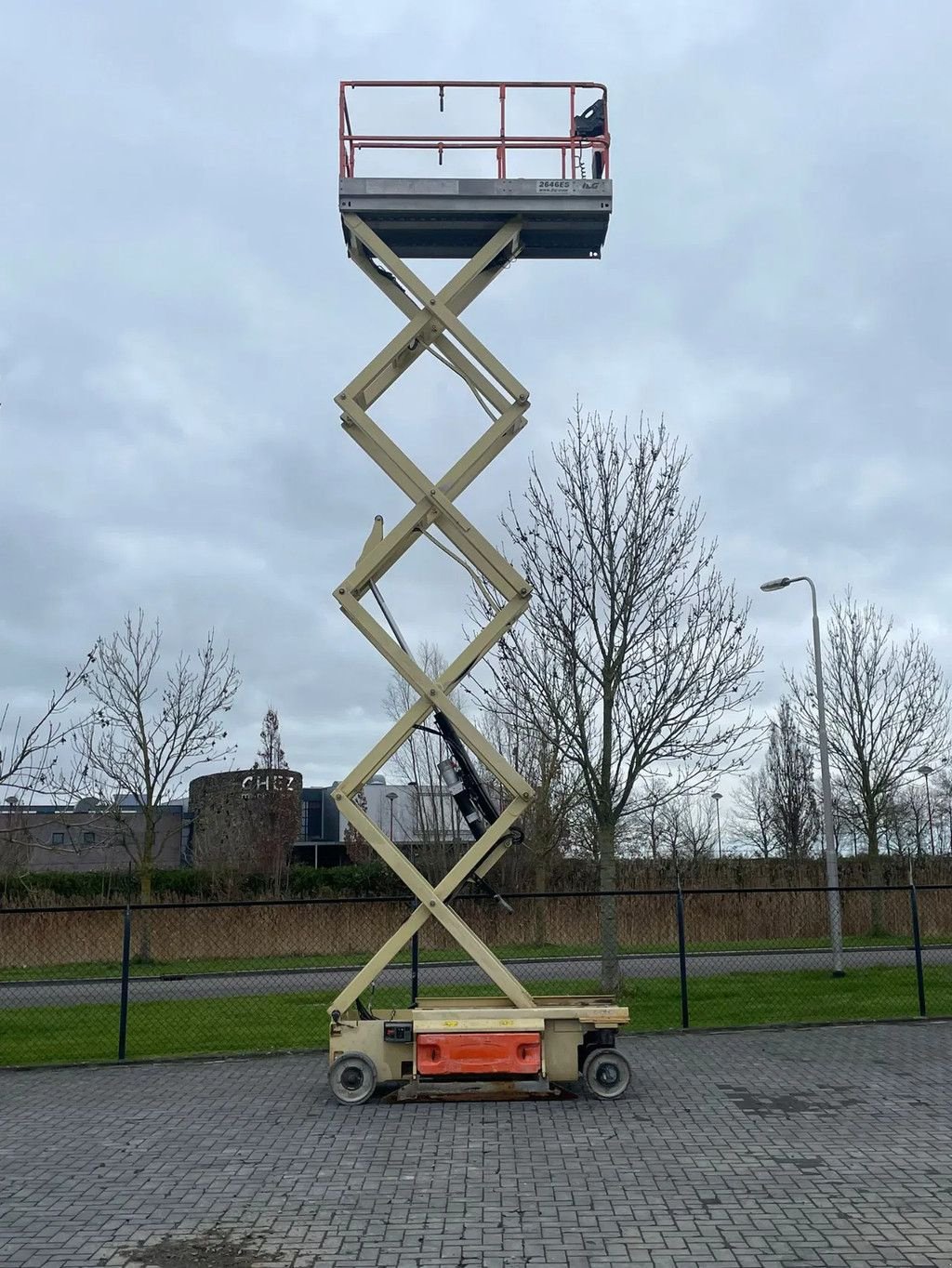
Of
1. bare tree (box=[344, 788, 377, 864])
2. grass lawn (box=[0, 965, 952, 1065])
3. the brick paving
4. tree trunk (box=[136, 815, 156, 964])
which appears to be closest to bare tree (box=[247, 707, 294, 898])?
bare tree (box=[344, 788, 377, 864])

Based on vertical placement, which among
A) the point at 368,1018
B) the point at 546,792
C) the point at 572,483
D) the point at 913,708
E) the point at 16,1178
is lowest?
the point at 16,1178

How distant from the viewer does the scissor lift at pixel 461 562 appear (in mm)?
8812

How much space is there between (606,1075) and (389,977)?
1045 centimetres

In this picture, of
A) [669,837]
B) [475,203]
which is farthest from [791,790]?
[475,203]

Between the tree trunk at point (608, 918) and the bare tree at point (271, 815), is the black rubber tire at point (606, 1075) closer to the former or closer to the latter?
the tree trunk at point (608, 918)

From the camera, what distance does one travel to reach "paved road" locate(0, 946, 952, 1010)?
17172mm

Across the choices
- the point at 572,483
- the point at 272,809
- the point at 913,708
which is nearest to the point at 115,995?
the point at 572,483

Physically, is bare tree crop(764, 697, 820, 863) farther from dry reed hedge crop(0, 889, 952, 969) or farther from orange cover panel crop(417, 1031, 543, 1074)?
orange cover panel crop(417, 1031, 543, 1074)

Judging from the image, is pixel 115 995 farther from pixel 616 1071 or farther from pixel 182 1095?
pixel 616 1071

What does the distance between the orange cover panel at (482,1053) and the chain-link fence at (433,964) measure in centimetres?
319

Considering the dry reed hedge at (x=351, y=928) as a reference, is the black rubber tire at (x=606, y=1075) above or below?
below

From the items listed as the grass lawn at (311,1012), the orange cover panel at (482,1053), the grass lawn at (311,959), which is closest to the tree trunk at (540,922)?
the grass lawn at (311,959)

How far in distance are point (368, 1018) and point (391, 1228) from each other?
3.41 metres

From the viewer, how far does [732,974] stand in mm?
18453
